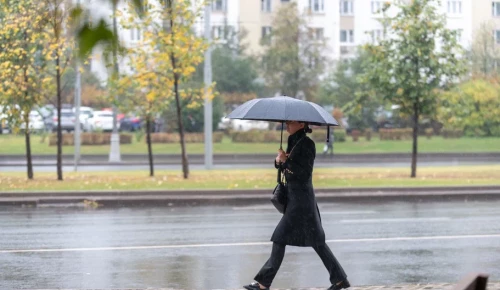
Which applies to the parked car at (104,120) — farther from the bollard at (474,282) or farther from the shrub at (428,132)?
the bollard at (474,282)

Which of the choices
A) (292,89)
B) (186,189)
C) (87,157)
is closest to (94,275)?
(186,189)

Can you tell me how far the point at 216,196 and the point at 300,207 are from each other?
1175 centimetres

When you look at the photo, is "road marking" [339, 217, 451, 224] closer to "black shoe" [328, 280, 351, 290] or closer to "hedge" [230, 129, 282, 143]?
"black shoe" [328, 280, 351, 290]

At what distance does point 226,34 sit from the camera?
6050cm

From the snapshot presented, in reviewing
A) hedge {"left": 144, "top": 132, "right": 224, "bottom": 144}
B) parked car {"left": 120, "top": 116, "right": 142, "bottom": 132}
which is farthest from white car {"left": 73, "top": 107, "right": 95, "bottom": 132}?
hedge {"left": 144, "top": 132, "right": 224, "bottom": 144}

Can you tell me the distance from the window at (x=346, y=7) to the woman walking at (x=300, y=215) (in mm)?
64745

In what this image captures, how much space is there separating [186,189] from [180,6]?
488 centimetres

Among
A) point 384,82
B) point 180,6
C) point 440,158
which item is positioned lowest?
point 440,158

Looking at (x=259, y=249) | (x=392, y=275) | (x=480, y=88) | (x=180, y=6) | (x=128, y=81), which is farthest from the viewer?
(x=480, y=88)

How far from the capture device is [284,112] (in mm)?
A: 8617

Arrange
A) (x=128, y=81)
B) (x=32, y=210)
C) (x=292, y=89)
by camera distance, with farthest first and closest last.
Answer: (x=292, y=89) → (x=128, y=81) → (x=32, y=210)

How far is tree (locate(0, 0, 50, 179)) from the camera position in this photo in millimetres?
23188

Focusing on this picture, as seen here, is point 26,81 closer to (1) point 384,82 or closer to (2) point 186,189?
(2) point 186,189

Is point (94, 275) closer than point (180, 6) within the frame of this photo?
Yes
